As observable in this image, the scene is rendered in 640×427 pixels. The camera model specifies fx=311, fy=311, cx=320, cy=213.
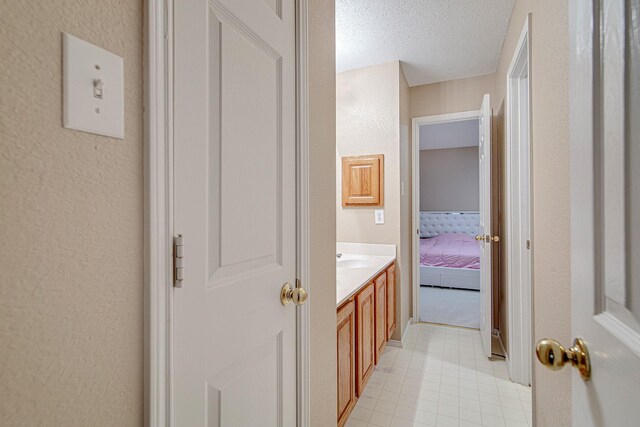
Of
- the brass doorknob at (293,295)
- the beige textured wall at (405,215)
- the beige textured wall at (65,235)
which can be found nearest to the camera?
the beige textured wall at (65,235)

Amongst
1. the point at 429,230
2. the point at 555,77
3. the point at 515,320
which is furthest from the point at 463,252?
the point at 555,77

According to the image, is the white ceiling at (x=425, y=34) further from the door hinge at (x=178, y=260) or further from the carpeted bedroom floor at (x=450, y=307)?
the carpeted bedroom floor at (x=450, y=307)

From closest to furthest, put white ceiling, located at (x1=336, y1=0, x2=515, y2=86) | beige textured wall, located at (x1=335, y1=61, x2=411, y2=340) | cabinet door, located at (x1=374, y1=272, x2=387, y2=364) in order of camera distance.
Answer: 1. white ceiling, located at (x1=336, y1=0, x2=515, y2=86)
2. cabinet door, located at (x1=374, y1=272, x2=387, y2=364)
3. beige textured wall, located at (x1=335, y1=61, x2=411, y2=340)

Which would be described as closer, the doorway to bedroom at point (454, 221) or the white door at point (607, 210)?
the white door at point (607, 210)

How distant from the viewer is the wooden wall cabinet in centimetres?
289

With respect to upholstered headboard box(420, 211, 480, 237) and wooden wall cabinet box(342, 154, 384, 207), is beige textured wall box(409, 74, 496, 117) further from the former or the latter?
upholstered headboard box(420, 211, 480, 237)

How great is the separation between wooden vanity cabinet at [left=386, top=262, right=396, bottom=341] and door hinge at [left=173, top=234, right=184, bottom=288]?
223cm

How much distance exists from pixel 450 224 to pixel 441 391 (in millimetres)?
5006

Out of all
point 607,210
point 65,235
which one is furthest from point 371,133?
point 65,235

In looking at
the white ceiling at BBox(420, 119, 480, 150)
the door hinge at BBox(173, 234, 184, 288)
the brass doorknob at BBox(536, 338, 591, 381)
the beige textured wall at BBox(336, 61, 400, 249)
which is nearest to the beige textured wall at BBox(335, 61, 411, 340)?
the beige textured wall at BBox(336, 61, 400, 249)

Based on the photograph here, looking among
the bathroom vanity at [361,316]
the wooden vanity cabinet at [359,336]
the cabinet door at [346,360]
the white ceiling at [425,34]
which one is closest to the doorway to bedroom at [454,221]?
the white ceiling at [425,34]

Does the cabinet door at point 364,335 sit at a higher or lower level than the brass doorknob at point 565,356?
lower

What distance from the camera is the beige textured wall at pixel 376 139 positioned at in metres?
2.85

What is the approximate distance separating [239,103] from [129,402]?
25.0 inches
